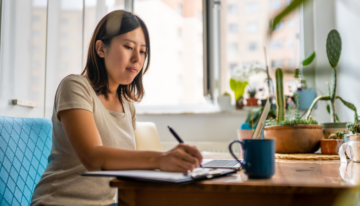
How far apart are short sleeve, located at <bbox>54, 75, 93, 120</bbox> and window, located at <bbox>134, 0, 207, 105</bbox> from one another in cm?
Answer: 194

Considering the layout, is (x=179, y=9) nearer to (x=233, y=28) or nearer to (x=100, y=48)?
(x=233, y=28)

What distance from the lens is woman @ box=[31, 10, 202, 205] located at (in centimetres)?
69

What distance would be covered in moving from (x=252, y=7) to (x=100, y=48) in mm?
2056

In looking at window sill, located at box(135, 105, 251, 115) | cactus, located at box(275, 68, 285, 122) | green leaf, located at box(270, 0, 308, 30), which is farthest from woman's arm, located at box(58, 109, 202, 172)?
window sill, located at box(135, 105, 251, 115)

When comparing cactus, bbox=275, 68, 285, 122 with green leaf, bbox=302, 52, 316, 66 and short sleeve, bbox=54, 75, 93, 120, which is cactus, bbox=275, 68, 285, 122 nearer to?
short sleeve, bbox=54, 75, 93, 120

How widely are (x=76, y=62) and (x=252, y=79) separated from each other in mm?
1550

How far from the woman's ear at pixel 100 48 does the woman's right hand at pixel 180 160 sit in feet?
2.08

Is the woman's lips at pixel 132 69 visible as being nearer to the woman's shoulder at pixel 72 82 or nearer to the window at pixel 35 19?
the woman's shoulder at pixel 72 82

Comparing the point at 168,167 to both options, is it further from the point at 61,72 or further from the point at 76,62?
the point at 76,62

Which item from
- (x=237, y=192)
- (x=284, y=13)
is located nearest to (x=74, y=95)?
(x=237, y=192)

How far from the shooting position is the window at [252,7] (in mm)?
2791

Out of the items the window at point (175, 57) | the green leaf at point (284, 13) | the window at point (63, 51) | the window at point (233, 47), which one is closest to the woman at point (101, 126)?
the green leaf at point (284, 13)

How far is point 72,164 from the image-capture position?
37.4 inches

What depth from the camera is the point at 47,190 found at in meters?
0.91
